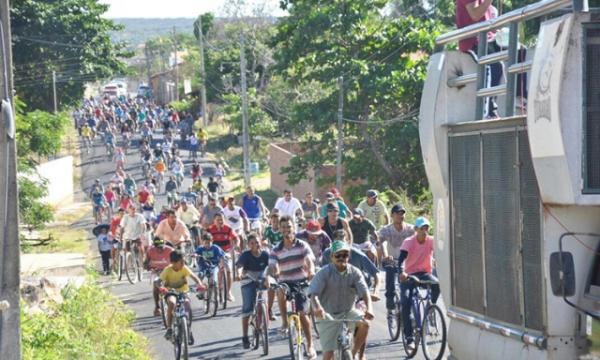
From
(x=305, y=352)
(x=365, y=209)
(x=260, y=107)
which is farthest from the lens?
(x=260, y=107)

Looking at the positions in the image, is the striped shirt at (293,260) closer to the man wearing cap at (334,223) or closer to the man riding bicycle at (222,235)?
the man wearing cap at (334,223)

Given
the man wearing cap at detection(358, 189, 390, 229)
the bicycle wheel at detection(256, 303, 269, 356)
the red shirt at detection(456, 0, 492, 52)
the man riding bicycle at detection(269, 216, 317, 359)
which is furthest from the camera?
the man wearing cap at detection(358, 189, 390, 229)

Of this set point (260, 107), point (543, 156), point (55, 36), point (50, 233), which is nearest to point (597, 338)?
point (543, 156)

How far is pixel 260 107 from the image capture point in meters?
69.1

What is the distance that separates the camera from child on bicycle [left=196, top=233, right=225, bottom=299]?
66.1 feet

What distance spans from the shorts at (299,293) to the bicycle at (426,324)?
1278 mm

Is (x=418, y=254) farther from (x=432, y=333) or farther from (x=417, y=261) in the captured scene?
(x=432, y=333)

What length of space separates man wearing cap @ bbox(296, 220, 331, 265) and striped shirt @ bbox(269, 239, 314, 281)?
1544mm

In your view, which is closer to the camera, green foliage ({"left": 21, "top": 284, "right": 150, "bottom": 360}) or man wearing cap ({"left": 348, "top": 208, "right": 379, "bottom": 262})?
green foliage ({"left": 21, "top": 284, "right": 150, "bottom": 360})

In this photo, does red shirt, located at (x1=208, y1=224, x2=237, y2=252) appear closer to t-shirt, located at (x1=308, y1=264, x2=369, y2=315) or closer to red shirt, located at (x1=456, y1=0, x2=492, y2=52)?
t-shirt, located at (x1=308, y1=264, x2=369, y2=315)

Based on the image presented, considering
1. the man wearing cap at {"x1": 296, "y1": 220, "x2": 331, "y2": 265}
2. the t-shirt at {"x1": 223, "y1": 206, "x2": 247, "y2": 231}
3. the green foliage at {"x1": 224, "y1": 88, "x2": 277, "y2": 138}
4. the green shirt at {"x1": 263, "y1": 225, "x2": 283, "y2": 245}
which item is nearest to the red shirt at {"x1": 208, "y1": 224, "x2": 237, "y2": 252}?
the green shirt at {"x1": 263, "y1": 225, "x2": 283, "y2": 245}

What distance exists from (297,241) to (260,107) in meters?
53.8

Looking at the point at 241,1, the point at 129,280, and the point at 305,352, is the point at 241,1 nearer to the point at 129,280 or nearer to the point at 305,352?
the point at 129,280

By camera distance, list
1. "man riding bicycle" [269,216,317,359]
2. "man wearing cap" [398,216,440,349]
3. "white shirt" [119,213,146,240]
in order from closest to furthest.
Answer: "man wearing cap" [398,216,440,349] → "man riding bicycle" [269,216,317,359] → "white shirt" [119,213,146,240]
